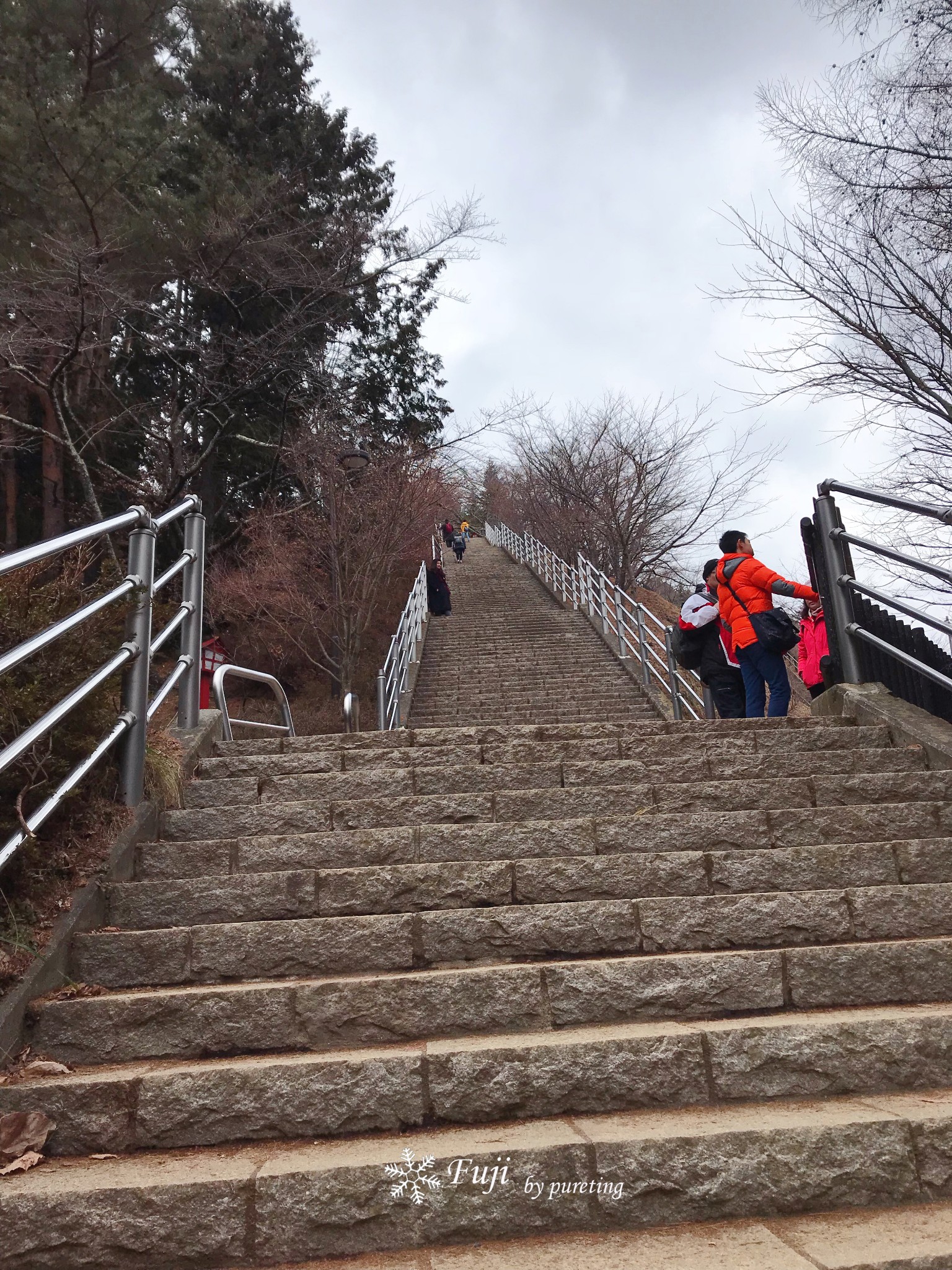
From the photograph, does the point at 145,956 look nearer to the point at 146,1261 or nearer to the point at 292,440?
the point at 146,1261

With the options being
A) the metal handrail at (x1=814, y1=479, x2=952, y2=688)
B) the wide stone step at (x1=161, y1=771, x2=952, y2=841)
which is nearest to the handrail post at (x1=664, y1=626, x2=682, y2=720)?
the metal handrail at (x1=814, y1=479, x2=952, y2=688)

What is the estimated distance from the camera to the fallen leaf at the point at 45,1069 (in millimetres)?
2305

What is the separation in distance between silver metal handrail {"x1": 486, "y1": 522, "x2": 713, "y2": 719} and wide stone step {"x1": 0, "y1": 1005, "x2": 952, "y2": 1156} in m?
7.55

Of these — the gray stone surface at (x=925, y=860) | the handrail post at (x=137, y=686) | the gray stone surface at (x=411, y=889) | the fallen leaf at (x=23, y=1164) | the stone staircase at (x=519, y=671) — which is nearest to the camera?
the fallen leaf at (x=23, y=1164)

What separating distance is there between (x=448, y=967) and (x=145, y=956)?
904 mm

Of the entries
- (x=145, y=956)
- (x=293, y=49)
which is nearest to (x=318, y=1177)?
(x=145, y=956)

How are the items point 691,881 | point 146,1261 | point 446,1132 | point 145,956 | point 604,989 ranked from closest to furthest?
point 146,1261, point 446,1132, point 604,989, point 145,956, point 691,881

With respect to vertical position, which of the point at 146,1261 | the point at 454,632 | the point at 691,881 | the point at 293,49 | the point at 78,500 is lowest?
the point at 146,1261

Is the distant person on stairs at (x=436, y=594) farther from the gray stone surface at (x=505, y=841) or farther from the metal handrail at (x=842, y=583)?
the gray stone surface at (x=505, y=841)

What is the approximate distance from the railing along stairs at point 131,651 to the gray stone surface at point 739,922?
6.04 feet

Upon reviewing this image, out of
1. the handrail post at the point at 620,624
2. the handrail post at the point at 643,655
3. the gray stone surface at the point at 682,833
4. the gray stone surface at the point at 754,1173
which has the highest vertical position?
the handrail post at the point at 620,624

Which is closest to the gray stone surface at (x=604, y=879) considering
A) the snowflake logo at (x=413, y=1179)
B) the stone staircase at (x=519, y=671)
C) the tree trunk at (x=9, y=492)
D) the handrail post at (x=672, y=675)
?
the snowflake logo at (x=413, y=1179)

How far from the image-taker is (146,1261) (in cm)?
186

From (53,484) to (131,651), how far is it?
13.9m
